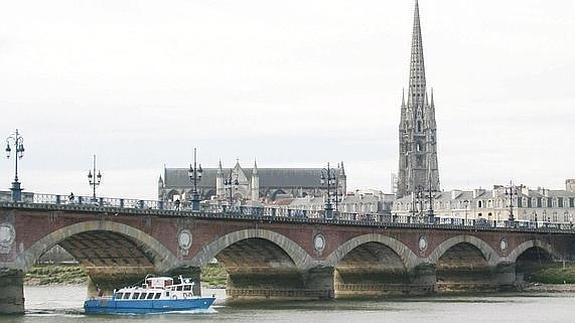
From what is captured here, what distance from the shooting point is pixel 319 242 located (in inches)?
4144

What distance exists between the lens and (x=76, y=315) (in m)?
84.2

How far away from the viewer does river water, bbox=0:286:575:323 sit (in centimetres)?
8062

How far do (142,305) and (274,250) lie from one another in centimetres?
1952

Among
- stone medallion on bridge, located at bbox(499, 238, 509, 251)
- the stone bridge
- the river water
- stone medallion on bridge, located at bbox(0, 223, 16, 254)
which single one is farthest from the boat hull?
stone medallion on bridge, located at bbox(499, 238, 509, 251)

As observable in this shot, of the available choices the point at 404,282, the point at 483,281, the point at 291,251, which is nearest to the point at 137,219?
the point at 291,251

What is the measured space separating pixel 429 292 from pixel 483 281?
41.8 feet

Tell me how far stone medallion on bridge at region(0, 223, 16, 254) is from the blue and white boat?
9446 millimetres

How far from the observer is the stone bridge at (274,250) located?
8056 cm

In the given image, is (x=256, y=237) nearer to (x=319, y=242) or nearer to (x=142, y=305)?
(x=319, y=242)

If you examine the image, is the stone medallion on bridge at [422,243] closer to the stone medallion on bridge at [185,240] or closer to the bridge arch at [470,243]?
the bridge arch at [470,243]

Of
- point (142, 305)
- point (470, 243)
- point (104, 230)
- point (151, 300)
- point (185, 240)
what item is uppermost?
point (104, 230)

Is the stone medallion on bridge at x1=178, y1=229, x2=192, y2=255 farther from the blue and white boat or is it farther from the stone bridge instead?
the blue and white boat

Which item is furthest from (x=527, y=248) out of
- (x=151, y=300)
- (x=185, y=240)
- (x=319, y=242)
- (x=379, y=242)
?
(x=151, y=300)

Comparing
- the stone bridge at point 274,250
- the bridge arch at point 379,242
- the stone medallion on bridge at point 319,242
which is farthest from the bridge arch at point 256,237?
the bridge arch at point 379,242
